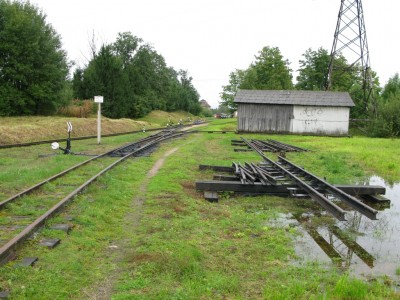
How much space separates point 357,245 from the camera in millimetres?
5902

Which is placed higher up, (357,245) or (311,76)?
(311,76)

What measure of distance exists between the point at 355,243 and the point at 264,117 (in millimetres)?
28450

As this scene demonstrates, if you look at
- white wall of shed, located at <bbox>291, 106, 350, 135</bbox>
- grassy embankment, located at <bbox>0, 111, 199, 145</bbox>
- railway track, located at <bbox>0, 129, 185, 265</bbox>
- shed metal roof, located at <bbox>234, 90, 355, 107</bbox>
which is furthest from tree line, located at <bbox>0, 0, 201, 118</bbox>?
railway track, located at <bbox>0, 129, 185, 265</bbox>

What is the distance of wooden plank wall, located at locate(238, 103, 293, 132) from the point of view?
3366cm

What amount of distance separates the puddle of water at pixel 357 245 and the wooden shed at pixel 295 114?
26.4m

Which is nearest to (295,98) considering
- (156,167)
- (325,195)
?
(156,167)

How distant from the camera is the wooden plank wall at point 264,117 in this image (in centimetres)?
3366

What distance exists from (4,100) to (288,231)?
103 feet

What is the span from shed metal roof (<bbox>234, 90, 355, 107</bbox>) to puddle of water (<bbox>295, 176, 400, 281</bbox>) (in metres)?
26.7

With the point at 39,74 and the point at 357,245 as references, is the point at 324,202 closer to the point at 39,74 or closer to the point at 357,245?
the point at 357,245

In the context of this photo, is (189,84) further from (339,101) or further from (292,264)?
(292,264)

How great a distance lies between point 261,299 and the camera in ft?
13.1

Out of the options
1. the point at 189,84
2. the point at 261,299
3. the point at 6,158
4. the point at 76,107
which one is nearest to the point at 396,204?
the point at 261,299

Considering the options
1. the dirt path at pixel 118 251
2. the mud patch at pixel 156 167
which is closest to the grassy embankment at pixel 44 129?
the mud patch at pixel 156 167
